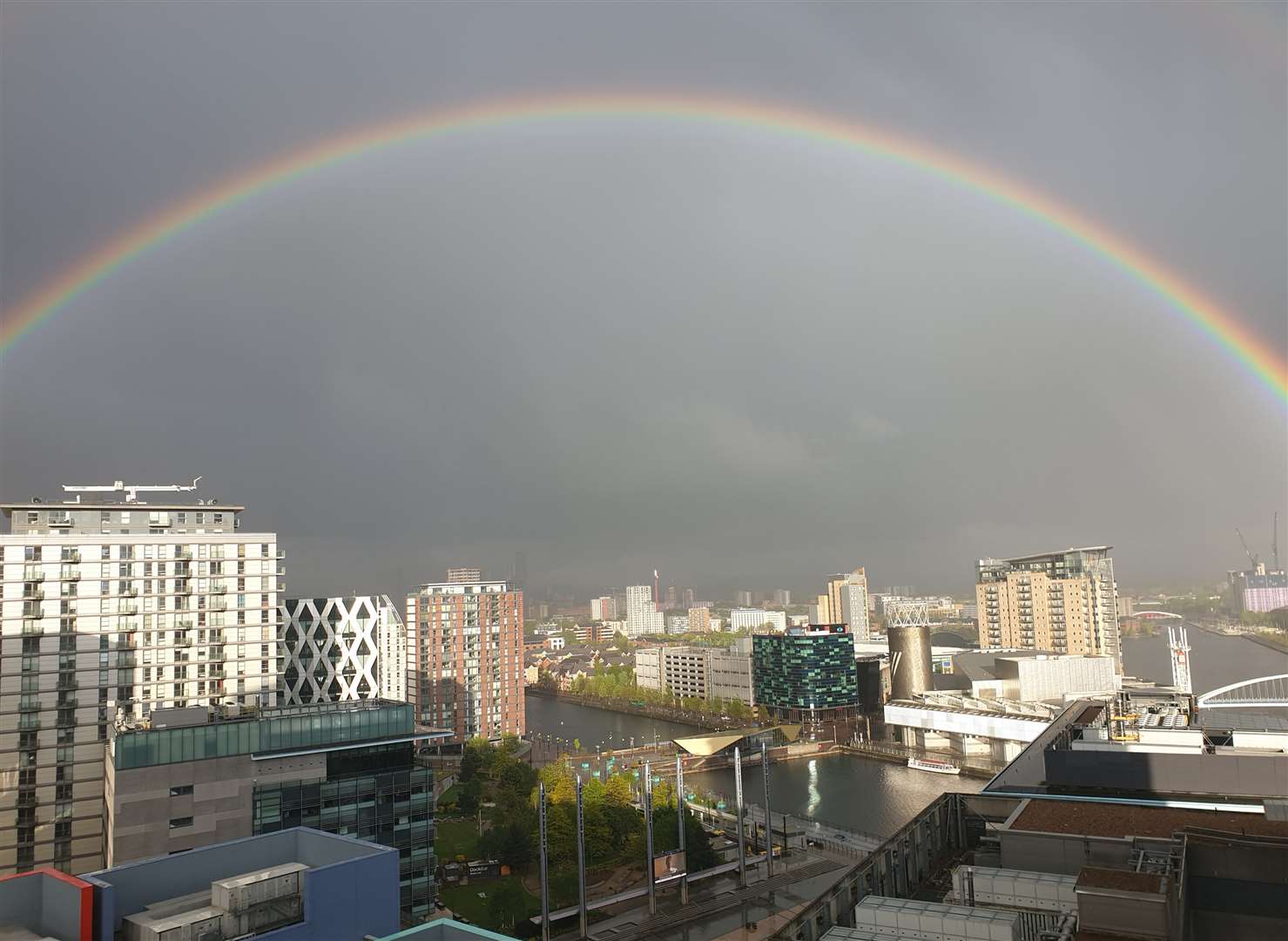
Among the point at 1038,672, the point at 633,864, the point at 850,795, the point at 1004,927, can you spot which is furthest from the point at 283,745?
the point at 1038,672

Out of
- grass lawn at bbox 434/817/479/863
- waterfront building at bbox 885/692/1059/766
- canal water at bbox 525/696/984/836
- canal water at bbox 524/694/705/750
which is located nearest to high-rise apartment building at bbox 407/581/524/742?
canal water at bbox 524/694/705/750

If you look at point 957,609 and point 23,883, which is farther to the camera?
point 957,609

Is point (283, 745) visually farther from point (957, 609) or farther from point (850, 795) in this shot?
point (957, 609)

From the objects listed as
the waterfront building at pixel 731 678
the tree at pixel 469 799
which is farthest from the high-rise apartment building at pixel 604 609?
the tree at pixel 469 799

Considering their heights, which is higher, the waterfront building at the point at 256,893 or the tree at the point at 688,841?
the waterfront building at the point at 256,893

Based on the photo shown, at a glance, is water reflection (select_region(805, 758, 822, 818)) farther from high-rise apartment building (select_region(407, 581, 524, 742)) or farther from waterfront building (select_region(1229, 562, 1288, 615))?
waterfront building (select_region(1229, 562, 1288, 615))

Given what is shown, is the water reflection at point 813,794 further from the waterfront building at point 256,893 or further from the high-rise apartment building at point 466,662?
the waterfront building at point 256,893
